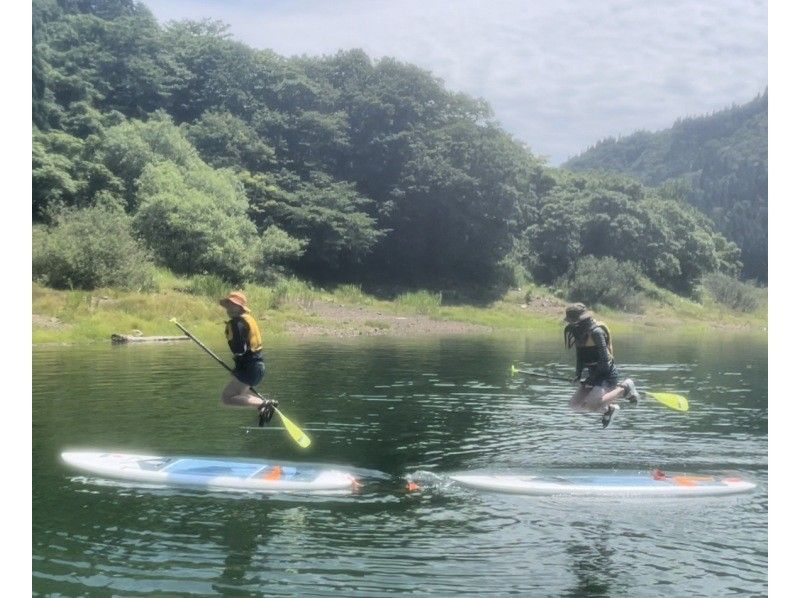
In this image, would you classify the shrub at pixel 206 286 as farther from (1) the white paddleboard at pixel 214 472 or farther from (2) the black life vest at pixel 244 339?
(2) the black life vest at pixel 244 339

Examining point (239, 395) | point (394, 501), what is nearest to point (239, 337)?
point (239, 395)

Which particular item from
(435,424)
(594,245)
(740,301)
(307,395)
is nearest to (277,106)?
(594,245)

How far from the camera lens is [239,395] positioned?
12672mm

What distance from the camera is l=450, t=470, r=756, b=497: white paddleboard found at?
40.7ft

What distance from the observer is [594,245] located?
6612cm

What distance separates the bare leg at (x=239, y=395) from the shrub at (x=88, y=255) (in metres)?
25.0

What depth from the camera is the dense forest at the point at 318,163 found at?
1836 inches

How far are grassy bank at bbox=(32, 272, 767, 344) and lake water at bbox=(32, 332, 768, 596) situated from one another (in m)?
8.89

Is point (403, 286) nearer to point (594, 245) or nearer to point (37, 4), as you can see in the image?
point (594, 245)

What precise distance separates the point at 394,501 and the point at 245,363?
2.74m

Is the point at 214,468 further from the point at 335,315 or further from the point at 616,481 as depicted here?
the point at 335,315

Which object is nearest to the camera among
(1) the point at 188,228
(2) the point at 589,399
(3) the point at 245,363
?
(3) the point at 245,363

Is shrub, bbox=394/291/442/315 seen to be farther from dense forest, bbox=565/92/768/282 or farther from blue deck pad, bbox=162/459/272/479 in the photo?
dense forest, bbox=565/92/768/282
